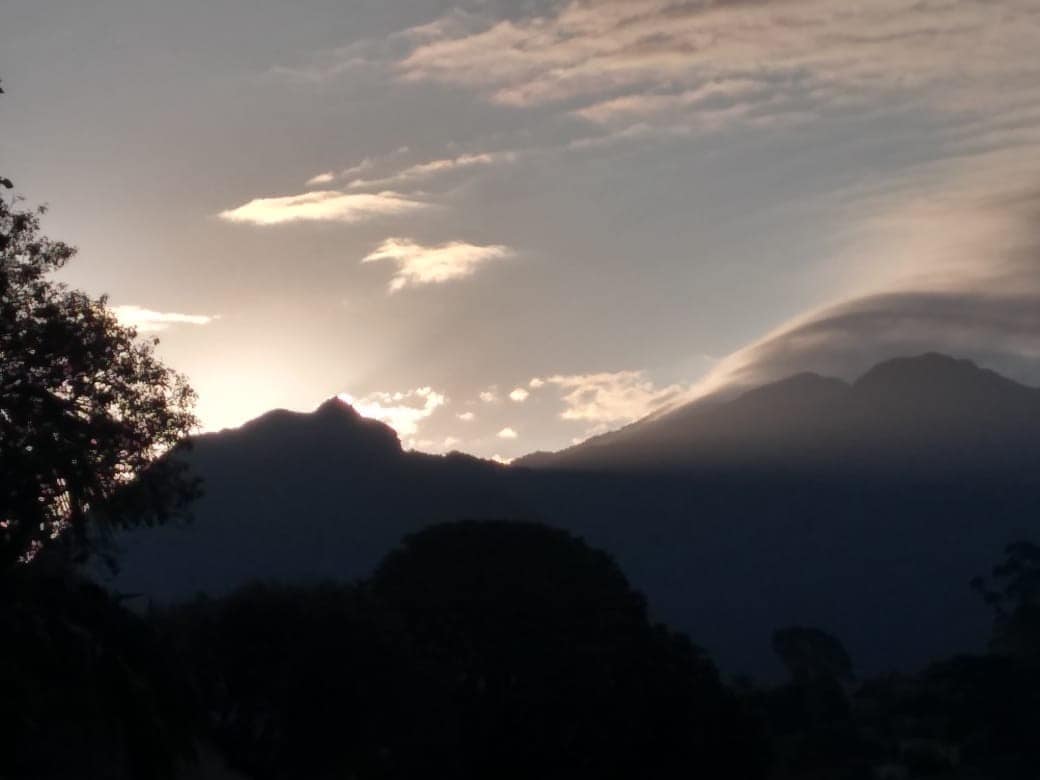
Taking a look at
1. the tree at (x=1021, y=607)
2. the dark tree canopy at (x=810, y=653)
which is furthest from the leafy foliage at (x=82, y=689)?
the dark tree canopy at (x=810, y=653)

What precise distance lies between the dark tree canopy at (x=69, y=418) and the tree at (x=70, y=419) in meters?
0.02

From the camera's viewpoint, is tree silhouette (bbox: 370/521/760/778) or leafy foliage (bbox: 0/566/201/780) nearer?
leafy foliage (bbox: 0/566/201/780)

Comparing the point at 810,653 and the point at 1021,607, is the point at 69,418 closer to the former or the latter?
the point at 1021,607

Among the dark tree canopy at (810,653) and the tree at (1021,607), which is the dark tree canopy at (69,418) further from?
the dark tree canopy at (810,653)

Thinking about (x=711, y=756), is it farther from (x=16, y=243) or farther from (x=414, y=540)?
(x=16, y=243)

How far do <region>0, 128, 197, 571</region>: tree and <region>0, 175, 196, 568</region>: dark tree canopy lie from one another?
19mm

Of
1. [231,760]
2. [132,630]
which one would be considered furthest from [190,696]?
[231,760]

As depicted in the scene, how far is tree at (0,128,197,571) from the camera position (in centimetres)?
2366

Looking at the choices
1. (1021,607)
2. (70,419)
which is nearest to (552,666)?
(70,419)

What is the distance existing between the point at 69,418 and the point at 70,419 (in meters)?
0.02

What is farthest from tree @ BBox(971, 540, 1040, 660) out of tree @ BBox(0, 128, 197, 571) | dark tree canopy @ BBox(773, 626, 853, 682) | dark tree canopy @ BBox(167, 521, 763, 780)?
tree @ BBox(0, 128, 197, 571)

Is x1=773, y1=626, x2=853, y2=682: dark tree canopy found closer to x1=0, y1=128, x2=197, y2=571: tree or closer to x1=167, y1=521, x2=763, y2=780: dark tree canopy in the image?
x1=167, y1=521, x2=763, y2=780: dark tree canopy

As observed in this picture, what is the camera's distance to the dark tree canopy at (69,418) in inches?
931

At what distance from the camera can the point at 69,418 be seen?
2470 cm
